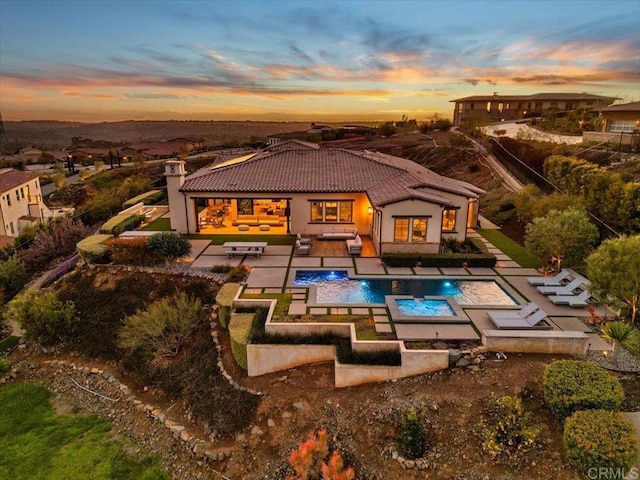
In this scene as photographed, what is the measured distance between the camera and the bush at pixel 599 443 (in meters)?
7.61

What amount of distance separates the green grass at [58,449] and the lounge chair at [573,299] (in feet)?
44.1

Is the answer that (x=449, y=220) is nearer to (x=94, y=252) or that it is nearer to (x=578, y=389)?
(x=578, y=389)

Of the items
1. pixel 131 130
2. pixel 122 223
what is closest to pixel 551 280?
pixel 122 223

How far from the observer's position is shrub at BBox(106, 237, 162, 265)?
1816 cm

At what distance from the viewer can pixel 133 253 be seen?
59.6 ft

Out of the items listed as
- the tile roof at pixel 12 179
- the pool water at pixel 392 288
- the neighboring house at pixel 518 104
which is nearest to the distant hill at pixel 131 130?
the neighboring house at pixel 518 104

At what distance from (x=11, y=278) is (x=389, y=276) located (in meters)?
18.4

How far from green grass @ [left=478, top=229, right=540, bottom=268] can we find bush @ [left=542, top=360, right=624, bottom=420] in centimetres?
924

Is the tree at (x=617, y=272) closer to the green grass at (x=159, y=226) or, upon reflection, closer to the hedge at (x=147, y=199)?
the green grass at (x=159, y=226)

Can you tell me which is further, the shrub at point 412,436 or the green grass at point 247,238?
the green grass at point 247,238

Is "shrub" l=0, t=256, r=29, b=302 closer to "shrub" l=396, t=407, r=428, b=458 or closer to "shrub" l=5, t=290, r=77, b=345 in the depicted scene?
"shrub" l=5, t=290, r=77, b=345

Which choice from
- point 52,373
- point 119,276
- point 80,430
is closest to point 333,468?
point 80,430

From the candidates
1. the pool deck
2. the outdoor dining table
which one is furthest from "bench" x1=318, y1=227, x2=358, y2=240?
the outdoor dining table

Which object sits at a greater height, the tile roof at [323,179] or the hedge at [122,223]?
the tile roof at [323,179]
